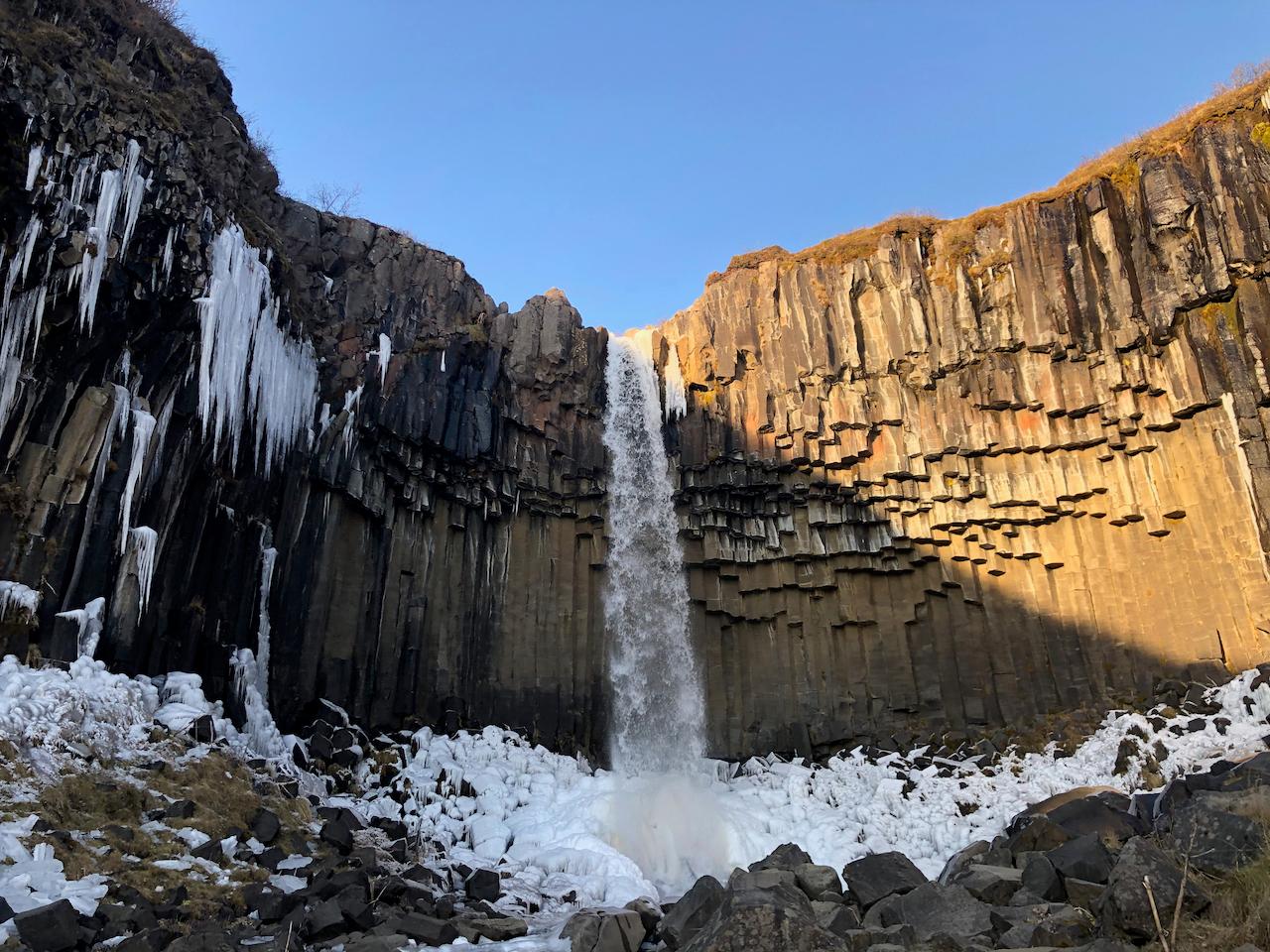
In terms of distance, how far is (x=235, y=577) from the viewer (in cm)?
1706

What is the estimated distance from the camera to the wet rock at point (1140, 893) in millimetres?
7508

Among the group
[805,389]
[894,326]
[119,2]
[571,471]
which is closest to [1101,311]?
[894,326]

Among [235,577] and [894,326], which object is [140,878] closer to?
[235,577]

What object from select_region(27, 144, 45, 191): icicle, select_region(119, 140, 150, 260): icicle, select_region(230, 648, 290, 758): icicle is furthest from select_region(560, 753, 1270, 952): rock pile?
select_region(27, 144, 45, 191): icicle

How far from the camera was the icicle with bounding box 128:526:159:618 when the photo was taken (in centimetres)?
1412

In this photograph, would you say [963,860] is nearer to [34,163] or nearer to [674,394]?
[674,394]

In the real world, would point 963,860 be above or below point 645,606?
below

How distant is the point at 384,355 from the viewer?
2148cm

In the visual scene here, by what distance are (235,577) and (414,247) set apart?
10150mm

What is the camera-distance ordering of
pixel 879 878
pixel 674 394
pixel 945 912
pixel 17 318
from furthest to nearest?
1. pixel 674 394
2. pixel 17 318
3. pixel 879 878
4. pixel 945 912

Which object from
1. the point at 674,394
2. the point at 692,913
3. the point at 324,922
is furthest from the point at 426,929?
the point at 674,394

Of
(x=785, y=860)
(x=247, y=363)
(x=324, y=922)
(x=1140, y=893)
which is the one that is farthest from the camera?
(x=247, y=363)

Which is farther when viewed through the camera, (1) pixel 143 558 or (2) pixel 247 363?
(2) pixel 247 363

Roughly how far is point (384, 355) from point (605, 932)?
→ 48.0 feet
